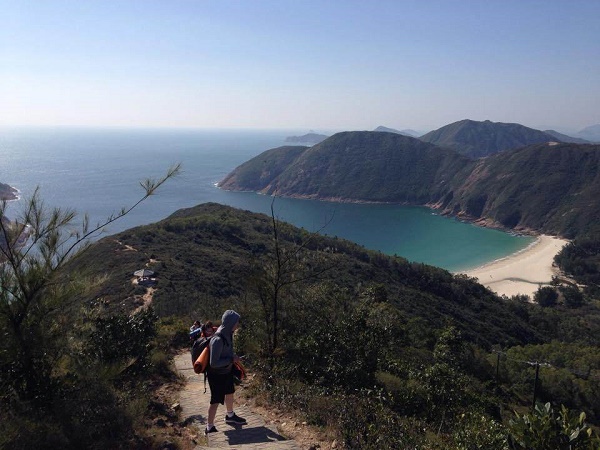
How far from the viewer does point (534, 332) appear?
41781 millimetres

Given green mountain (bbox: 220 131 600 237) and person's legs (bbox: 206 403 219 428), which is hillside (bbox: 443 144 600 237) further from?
person's legs (bbox: 206 403 219 428)

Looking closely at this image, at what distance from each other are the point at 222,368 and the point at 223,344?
13.9 inches

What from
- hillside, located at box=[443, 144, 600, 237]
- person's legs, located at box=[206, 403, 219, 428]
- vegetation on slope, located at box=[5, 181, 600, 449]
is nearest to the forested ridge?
vegetation on slope, located at box=[5, 181, 600, 449]

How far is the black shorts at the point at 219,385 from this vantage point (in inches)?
204

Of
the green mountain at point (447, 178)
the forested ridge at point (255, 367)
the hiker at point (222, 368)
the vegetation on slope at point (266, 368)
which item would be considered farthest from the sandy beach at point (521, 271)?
the hiker at point (222, 368)

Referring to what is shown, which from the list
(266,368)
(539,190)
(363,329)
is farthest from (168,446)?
(539,190)

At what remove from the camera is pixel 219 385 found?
5.23 metres

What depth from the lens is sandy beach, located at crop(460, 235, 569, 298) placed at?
6091 centimetres

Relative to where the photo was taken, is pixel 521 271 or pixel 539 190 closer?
pixel 521 271

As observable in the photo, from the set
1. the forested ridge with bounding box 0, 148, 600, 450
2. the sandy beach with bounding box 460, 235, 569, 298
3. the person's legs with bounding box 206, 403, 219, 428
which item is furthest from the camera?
the sandy beach with bounding box 460, 235, 569, 298

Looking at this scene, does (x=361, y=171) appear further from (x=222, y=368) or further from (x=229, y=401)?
(x=222, y=368)

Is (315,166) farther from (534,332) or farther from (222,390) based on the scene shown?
(222,390)

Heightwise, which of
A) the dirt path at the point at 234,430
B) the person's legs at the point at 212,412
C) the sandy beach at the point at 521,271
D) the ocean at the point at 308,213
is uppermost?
the person's legs at the point at 212,412

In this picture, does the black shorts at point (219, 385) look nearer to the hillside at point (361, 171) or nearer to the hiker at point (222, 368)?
the hiker at point (222, 368)
